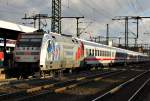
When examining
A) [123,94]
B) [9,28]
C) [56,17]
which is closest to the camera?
[123,94]

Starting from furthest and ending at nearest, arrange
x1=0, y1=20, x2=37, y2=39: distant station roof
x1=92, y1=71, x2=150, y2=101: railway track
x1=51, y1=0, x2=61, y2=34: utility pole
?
x1=51, y1=0, x2=61, y2=34: utility pole, x1=0, y1=20, x2=37, y2=39: distant station roof, x1=92, y1=71, x2=150, y2=101: railway track

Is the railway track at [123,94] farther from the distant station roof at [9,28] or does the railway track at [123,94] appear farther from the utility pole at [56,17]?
the utility pole at [56,17]

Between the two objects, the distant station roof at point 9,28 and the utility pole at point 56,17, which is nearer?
the distant station roof at point 9,28

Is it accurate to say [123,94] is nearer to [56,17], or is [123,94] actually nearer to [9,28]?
[9,28]

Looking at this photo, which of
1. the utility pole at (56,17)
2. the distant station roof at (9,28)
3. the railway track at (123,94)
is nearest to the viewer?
the railway track at (123,94)

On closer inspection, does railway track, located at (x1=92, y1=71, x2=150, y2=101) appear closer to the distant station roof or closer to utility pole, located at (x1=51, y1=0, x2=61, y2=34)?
the distant station roof

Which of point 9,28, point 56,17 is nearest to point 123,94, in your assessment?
point 9,28

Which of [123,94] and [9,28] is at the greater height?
[9,28]

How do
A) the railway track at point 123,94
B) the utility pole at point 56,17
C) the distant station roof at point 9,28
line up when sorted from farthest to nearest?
the utility pole at point 56,17 < the distant station roof at point 9,28 < the railway track at point 123,94

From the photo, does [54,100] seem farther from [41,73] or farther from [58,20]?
[58,20]

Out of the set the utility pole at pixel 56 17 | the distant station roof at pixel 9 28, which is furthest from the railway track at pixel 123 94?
the utility pole at pixel 56 17

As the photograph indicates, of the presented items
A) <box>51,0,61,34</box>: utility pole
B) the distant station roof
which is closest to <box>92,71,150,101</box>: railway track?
the distant station roof

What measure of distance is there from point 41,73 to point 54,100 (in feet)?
40.1

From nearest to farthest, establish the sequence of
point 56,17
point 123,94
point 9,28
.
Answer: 1. point 123,94
2. point 9,28
3. point 56,17
